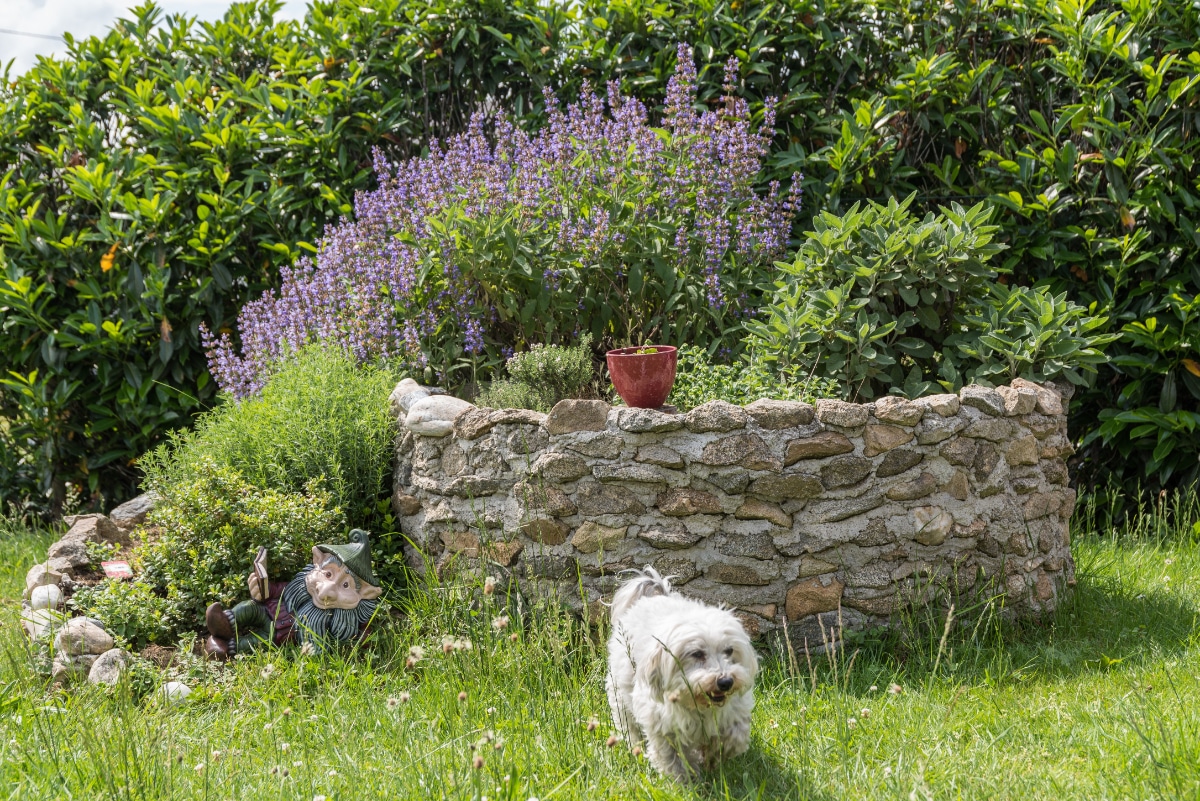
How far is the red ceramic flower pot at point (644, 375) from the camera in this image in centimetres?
404

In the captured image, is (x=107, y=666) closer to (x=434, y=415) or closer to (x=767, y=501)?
(x=434, y=415)

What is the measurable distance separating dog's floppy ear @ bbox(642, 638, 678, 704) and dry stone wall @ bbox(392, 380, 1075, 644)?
1.06 meters

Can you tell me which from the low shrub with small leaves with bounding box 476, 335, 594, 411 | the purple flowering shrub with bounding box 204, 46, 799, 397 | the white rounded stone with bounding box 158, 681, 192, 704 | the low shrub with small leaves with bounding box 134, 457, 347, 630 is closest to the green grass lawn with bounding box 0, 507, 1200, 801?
the white rounded stone with bounding box 158, 681, 192, 704

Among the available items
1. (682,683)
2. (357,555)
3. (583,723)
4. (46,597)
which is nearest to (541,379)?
(357,555)

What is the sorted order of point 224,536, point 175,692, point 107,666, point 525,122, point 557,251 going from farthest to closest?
1. point 525,122
2. point 557,251
3. point 224,536
4. point 107,666
5. point 175,692

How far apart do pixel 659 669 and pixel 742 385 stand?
1.86 meters

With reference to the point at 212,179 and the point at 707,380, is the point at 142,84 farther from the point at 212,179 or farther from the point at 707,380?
the point at 707,380

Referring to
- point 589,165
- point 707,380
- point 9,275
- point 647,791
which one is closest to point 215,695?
point 647,791

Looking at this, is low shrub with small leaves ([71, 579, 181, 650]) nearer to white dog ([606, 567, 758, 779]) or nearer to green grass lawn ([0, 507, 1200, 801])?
green grass lawn ([0, 507, 1200, 801])

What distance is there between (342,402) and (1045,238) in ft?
12.9

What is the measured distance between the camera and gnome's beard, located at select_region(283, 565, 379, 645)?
3992mm

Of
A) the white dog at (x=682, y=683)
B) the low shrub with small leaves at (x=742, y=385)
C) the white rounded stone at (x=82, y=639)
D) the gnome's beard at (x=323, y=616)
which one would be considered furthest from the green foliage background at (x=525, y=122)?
the white dog at (x=682, y=683)

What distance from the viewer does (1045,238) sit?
554cm

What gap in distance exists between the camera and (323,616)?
402 centimetres
